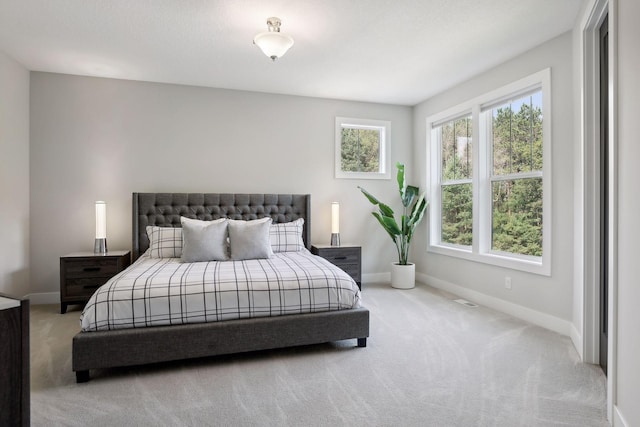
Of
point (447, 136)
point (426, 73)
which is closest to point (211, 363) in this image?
point (426, 73)

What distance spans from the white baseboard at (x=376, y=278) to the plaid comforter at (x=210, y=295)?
89.7 inches

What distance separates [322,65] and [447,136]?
208 centimetres

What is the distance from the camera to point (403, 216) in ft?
16.0

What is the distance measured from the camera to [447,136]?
16.1 ft

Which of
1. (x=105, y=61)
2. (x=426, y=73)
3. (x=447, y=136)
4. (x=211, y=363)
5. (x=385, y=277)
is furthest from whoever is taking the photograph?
(x=385, y=277)

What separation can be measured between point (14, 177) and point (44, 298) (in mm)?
1394

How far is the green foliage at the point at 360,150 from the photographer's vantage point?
5.25m

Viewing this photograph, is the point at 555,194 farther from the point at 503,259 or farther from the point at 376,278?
the point at 376,278

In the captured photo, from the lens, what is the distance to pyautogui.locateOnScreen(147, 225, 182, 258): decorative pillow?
12.6 ft

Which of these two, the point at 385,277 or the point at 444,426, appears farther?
the point at 385,277

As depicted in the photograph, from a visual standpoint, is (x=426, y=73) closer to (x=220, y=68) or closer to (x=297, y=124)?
(x=297, y=124)

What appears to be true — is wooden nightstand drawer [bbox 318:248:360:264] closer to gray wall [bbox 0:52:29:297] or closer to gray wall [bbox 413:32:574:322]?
gray wall [bbox 413:32:574:322]

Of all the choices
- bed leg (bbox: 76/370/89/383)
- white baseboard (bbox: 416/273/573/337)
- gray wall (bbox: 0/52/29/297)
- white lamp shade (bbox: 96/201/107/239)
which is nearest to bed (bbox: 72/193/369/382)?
bed leg (bbox: 76/370/89/383)

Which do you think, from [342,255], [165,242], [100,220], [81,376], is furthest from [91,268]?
[342,255]
